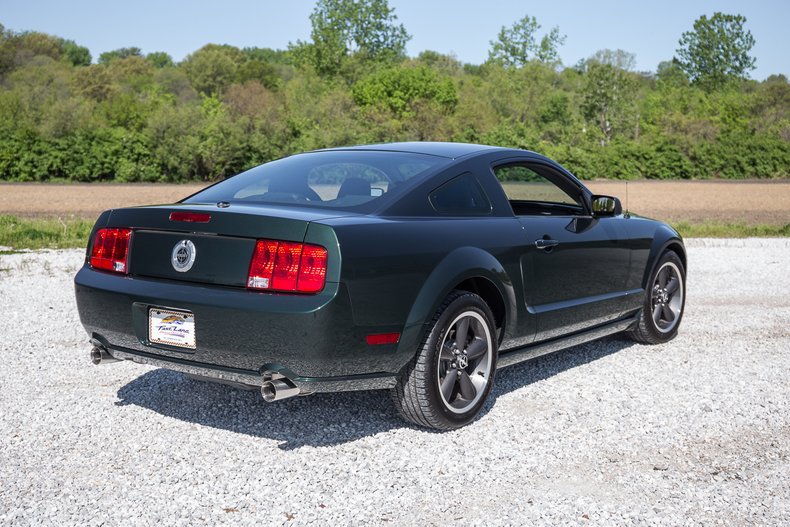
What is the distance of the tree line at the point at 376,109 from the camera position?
45156 mm

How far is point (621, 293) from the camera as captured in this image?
608 centimetres

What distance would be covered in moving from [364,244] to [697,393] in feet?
8.77

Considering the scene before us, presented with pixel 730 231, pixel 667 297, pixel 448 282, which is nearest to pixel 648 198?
pixel 730 231

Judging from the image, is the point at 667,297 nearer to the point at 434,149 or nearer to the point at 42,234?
the point at 434,149

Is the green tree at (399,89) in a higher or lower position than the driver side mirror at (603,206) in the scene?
higher

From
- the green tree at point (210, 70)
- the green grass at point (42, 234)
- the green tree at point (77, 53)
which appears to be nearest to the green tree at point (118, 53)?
the green tree at point (77, 53)

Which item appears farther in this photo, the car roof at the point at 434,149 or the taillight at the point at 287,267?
the car roof at the point at 434,149

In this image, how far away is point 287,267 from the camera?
151 inches

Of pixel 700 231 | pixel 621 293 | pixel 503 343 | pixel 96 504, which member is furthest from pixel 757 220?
pixel 96 504

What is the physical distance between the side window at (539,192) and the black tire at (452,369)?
3.65 ft

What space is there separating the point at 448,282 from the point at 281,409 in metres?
1.35

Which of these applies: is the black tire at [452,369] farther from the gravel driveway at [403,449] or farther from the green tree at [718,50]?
the green tree at [718,50]

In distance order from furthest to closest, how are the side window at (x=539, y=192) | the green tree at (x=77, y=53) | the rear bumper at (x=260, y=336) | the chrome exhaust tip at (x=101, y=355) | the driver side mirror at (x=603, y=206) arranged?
the green tree at (x=77, y=53) < the driver side mirror at (x=603, y=206) < the side window at (x=539, y=192) < the chrome exhaust tip at (x=101, y=355) < the rear bumper at (x=260, y=336)

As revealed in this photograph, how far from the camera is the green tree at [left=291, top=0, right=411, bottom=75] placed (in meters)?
88.5
